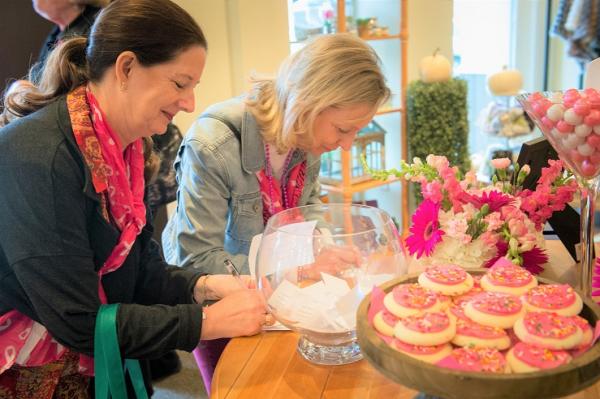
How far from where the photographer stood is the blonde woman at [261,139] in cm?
156

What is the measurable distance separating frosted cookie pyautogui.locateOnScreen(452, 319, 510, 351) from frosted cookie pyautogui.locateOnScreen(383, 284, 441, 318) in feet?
0.17

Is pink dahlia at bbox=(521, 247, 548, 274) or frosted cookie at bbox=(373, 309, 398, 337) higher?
frosted cookie at bbox=(373, 309, 398, 337)

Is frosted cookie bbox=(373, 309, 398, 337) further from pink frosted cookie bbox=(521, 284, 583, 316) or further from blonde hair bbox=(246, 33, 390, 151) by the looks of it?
blonde hair bbox=(246, 33, 390, 151)

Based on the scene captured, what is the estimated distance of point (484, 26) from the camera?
5117 mm

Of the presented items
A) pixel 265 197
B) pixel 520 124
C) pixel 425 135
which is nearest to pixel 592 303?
pixel 265 197

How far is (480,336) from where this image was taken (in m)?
0.75

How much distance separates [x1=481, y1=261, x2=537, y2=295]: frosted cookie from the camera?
85 cm

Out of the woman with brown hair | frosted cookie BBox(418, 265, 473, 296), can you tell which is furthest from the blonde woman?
frosted cookie BBox(418, 265, 473, 296)

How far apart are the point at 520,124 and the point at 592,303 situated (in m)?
3.57

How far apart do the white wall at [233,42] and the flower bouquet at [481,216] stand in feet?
6.41

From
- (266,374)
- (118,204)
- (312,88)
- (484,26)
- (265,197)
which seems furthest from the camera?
(484,26)

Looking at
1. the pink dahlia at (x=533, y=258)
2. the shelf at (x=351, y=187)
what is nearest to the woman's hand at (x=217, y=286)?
the pink dahlia at (x=533, y=258)

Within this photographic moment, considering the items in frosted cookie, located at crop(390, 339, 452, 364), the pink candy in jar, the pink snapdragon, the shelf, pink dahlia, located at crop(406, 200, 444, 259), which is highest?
the pink candy in jar

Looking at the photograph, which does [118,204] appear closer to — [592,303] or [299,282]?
[299,282]
